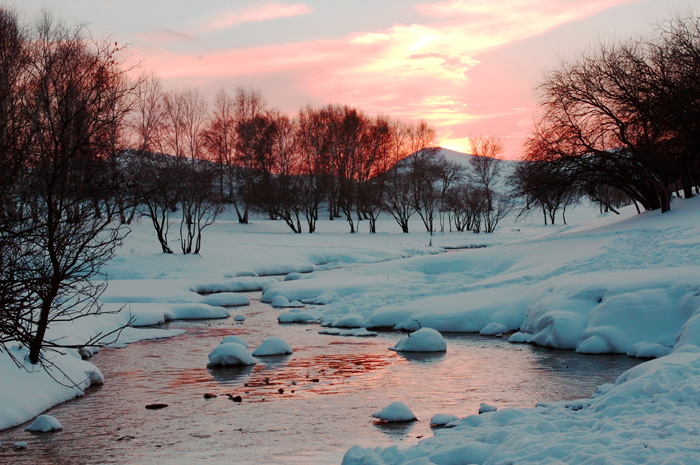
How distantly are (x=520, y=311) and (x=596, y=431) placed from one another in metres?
10.5

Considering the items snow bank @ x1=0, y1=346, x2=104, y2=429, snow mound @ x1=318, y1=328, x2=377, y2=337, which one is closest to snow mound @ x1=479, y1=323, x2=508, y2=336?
snow mound @ x1=318, y1=328, x2=377, y2=337

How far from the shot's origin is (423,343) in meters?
14.4

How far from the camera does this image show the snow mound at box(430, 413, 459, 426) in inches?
340

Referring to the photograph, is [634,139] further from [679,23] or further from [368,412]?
[368,412]

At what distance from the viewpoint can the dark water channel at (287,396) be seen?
8062 millimetres

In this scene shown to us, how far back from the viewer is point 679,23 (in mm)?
25953

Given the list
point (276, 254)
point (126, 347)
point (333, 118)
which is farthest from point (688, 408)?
point (333, 118)

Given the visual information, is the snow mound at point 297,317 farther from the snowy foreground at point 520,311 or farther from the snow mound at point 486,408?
the snow mound at point 486,408

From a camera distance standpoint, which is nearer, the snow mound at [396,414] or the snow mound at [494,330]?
the snow mound at [396,414]

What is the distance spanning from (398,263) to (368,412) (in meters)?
18.0

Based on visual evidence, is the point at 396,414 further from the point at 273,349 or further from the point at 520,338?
the point at 520,338

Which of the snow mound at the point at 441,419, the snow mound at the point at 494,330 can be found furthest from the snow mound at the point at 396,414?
the snow mound at the point at 494,330

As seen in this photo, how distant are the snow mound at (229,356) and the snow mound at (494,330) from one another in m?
6.50

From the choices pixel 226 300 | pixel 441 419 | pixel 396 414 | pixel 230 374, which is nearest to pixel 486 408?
pixel 441 419
